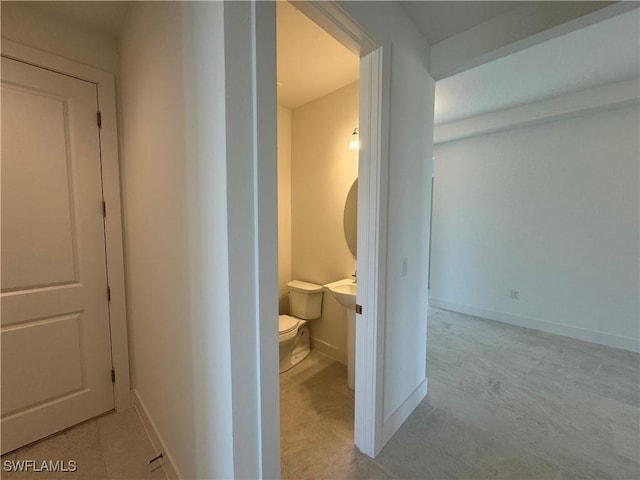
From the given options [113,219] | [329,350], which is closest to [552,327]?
[329,350]

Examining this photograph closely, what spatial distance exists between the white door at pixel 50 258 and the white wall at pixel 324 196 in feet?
5.30

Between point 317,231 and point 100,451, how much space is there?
2116 mm

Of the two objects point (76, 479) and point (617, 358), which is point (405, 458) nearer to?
point (76, 479)

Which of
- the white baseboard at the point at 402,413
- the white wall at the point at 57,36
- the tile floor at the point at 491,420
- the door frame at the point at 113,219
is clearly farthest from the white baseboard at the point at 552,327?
the white wall at the point at 57,36

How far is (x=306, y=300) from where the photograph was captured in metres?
2.61

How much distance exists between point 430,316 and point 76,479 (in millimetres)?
3667

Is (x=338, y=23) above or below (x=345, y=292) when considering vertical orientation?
above

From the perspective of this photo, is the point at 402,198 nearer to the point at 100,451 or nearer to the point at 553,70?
the point at 553,70

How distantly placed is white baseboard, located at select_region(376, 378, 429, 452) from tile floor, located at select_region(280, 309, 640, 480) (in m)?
0.04

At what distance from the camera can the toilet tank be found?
103 inches

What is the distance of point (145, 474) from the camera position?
55.7 inches

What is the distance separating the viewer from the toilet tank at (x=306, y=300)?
2604 mm

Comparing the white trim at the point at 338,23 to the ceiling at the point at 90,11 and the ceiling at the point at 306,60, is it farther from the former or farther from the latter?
the ceiling at the point at 90,11

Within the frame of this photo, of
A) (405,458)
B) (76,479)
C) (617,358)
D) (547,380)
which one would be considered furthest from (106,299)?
(617,358)
